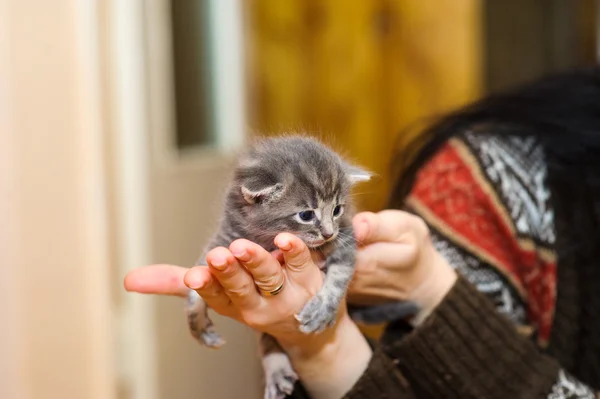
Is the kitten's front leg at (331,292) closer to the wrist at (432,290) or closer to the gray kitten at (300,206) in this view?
the gray kitten at (300,206)

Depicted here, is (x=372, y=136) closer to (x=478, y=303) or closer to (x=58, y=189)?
(x=58, y=189)

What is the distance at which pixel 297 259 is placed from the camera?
617 millimetres

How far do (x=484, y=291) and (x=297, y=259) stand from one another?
0.45 meters

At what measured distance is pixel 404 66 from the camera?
2.15 meters

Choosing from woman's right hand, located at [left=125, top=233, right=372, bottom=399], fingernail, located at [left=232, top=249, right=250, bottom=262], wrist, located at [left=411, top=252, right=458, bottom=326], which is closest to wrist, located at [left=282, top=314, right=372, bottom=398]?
woman's right hand, located at [left=125, top=233, right=372, bottom=399]

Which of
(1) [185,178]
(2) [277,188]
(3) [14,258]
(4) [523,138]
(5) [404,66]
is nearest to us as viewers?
(2) [277,188]

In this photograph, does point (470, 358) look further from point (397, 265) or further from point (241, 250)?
point (241, 250)

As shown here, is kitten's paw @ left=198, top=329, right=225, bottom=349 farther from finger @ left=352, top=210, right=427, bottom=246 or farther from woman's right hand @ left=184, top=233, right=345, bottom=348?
finger @ left=352, top=210, right=427, bottom=246

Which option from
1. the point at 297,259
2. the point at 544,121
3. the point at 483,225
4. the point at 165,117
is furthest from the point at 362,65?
the point at 297,259

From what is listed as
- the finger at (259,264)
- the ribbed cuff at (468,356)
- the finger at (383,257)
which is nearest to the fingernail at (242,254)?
the finger at (259,264)

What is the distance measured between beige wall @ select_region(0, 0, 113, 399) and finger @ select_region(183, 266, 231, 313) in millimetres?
663

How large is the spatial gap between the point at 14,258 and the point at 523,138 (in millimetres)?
851

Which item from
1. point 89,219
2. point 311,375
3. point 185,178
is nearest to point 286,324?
point 311,375

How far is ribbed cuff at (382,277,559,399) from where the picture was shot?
831 millimetres
